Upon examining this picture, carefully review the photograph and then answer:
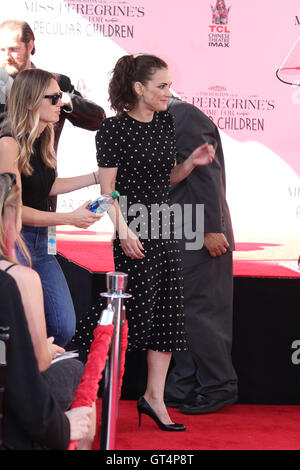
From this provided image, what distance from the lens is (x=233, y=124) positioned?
6.16 metres

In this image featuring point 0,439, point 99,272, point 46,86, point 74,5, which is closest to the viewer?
point 0,439

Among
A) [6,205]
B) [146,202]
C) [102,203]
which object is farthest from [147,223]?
[6,205]

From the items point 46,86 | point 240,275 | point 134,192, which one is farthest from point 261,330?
point 46,86

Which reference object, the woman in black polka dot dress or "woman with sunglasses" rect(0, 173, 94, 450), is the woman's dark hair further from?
"woman with sunglasses" rect(0, 173, 94, 450)

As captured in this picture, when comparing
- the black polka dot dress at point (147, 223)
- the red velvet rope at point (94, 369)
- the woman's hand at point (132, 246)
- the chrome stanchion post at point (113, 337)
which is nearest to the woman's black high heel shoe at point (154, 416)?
the black polka dot dress at point (147, 223)

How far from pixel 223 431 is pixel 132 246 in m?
0.81

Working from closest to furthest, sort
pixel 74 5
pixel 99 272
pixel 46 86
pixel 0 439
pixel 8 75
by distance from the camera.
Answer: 1. pixel 0 439
2. pixel 46 86
3. pixel 99 272
4. pixel 8 75
5. pixel 74 5

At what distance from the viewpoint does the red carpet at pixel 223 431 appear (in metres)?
2.92

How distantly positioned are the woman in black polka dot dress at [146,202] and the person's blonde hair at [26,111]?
231mm

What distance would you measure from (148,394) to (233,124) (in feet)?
11.3

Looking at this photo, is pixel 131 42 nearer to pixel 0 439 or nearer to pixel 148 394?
pixel 148 394

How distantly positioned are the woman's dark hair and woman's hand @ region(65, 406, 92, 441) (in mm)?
1337

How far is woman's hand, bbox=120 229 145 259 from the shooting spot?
2863mm
